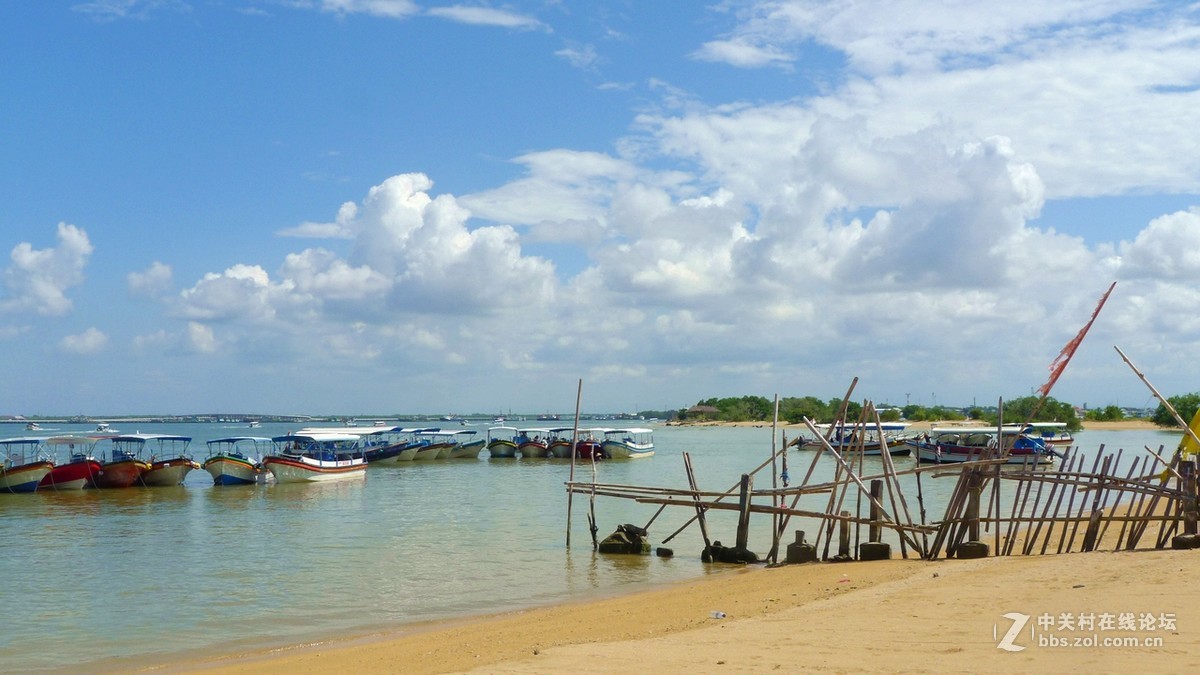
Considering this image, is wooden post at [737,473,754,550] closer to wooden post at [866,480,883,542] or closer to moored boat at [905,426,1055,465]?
wooden post at [866,480,883,542]

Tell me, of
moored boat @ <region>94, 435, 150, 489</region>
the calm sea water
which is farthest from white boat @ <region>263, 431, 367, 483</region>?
moored boat @ <region>94, 435, 150, 489</region>

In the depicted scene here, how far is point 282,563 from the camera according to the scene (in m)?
20.4

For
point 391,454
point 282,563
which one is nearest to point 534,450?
point 391,454

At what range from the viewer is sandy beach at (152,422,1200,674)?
800cm

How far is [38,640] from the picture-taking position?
13.7m

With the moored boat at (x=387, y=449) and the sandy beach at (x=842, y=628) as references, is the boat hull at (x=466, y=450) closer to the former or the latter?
the moored boat at (x=387, y=449)

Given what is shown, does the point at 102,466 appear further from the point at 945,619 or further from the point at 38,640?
the point at 945,619

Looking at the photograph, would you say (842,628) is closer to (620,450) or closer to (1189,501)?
(1189,501)

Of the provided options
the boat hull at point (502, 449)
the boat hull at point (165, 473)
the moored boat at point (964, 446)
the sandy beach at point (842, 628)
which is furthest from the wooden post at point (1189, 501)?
the boat hull at point (502, 449)

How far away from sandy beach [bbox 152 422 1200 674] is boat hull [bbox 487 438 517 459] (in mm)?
47379

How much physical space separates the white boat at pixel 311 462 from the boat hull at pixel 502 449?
13.0 m

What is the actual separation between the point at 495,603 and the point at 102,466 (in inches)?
1175

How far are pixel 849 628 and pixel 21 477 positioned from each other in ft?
122

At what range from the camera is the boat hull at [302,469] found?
41.2 metres
